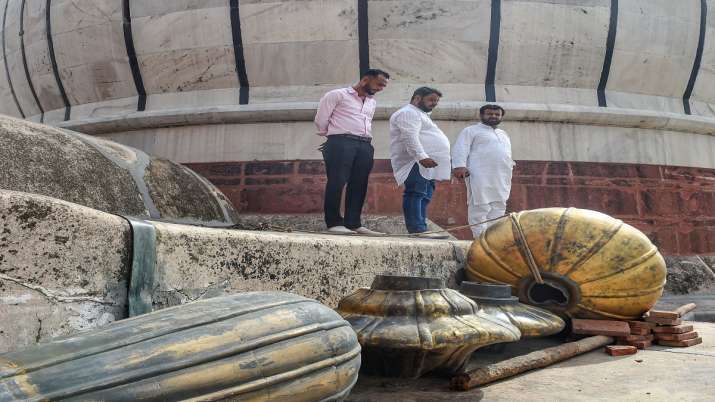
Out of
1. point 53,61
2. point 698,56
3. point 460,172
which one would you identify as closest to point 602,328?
point 460,172

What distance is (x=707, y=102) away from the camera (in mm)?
6273

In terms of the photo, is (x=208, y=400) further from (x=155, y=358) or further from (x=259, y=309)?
(x=259, y=309)

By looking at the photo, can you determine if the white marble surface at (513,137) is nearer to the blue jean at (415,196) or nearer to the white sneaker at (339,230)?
the blue jean at (415,196)

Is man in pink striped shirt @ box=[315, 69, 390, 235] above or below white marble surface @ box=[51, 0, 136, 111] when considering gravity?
below

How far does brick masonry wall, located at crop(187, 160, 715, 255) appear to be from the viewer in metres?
5.17

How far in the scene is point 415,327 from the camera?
2064mm

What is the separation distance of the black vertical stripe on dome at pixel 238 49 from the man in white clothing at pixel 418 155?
197 cm

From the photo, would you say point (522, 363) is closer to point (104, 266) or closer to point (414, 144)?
point (104, 266)

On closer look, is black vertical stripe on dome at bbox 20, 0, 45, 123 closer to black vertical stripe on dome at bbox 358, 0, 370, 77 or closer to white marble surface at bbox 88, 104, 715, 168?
white marble surface at bbox 88, 104, 715, 168

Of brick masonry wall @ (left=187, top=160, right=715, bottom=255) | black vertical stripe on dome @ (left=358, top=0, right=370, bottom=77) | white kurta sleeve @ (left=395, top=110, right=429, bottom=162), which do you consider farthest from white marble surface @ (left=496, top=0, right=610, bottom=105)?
white kurta sleeve @ (left=395, top=110, right=429, bottom=162)

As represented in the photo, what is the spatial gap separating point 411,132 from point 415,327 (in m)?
2.16

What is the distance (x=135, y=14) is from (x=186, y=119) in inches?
47.7

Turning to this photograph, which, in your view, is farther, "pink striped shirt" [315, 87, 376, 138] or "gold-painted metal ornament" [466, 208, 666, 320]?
"pink striped shirt" [315, 87, 376, 138]

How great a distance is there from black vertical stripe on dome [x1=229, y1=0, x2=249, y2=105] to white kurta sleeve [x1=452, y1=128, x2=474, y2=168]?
6.78 ft
